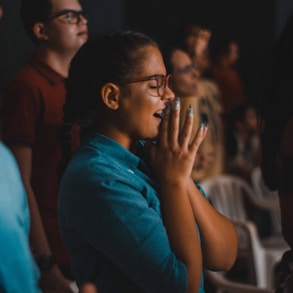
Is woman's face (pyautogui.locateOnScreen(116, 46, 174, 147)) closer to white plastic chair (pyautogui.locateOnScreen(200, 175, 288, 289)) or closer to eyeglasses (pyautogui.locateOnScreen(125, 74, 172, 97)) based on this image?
eyeglasses (pyautogui.locateOnScreen(125, 74, 172, 97))


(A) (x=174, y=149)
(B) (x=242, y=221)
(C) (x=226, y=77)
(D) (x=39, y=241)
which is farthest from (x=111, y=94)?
(C) (x=226, y=77)

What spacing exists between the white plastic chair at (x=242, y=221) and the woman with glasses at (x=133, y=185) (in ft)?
5.49

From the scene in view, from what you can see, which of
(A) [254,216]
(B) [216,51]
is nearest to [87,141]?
(A) [254,216]

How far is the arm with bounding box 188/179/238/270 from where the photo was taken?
1.28 m

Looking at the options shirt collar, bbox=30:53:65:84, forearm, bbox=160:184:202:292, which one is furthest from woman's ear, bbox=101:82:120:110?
shirt collar, bbox=30:53:65:84

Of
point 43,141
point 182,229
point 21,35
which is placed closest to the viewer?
point 182,229

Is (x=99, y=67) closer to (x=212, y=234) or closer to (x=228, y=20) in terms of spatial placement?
(x=212, y=234)

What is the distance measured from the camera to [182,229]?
1.20 meters

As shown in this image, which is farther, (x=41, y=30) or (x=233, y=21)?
(x=233, y=21)

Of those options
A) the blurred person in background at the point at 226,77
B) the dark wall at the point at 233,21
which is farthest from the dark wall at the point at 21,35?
the dark wall at the point at 233,21

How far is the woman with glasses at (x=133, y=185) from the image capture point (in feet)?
3.76

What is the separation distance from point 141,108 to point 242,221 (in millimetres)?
1798

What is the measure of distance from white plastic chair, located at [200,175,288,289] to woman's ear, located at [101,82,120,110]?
1.78m

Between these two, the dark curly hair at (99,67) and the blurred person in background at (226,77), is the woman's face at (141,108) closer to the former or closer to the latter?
the dark curly hair at (99,67)
